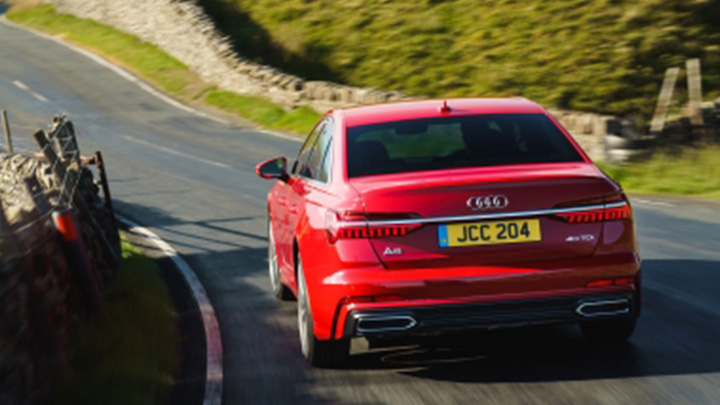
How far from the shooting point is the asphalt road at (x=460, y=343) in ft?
18.8

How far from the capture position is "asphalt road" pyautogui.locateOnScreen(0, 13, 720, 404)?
5.72 meters

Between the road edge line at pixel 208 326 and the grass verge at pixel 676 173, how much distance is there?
6892 millimetres

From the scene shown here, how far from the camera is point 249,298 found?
9102 mm

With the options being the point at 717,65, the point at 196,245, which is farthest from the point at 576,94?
the point at 196,245

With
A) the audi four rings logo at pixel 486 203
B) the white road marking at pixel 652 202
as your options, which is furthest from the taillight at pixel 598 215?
the white road marking at pixel 652 202

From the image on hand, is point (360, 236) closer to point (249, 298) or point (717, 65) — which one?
point (249, 298)

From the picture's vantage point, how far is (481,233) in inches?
219

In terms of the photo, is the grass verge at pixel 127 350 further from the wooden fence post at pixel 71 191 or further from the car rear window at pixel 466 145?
the car rear window at pixel 466 145

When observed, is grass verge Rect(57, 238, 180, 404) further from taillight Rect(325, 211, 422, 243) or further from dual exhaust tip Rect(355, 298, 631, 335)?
taillight Rect(325, 211, 422, 243)

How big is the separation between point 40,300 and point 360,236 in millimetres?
2116

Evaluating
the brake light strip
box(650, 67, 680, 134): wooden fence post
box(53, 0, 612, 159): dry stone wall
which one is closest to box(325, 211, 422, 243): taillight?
the brake light strip

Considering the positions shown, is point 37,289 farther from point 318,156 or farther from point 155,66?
point 155,66

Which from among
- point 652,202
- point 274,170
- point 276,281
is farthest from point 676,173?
point 274,170

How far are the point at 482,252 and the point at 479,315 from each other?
1.15 feet
